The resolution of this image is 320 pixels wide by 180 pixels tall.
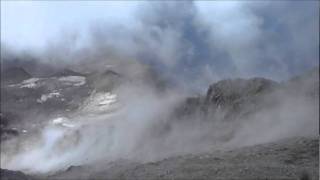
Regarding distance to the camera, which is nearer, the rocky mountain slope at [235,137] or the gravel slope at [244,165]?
the gravel slope at [244,165]

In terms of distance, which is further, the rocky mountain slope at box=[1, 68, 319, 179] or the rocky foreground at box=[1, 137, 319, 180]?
the rocky mountain slope at box=[1, 68, 319, 179]

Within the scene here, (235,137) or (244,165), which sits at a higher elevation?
(235,137)

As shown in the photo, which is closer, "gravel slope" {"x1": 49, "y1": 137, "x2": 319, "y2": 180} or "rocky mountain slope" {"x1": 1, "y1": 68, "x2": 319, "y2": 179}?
"gravel slope" {"x1": 49, "y1": 137, "x2": 319, "y2": 180}

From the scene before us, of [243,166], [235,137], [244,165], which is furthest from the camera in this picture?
[235,137]

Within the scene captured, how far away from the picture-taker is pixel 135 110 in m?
181

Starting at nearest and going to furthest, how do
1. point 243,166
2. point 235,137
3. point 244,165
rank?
1. point 243,166
2. point 244,165
3. point 235,137

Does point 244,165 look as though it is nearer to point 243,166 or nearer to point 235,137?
point 243,166

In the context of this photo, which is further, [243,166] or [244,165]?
[244,165]

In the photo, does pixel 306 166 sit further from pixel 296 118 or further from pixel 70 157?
pixel 70 157

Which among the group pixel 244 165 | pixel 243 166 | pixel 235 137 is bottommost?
pixel 243 166

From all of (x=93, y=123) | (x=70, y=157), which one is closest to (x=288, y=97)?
(x=70, y=157)

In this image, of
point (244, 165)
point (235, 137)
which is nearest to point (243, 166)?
point (244, 165)

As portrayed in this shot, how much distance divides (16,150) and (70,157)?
33.0 meters

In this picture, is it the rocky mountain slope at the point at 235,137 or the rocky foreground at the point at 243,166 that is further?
the rocky mountain slope at the point at 235,137
